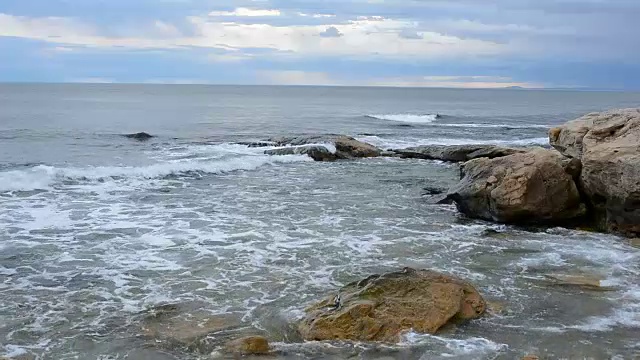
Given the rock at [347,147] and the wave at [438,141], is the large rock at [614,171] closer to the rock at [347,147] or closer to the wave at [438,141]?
the rock at [347,147]

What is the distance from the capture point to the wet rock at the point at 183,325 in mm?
7621

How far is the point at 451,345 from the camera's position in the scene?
7625 millimetres

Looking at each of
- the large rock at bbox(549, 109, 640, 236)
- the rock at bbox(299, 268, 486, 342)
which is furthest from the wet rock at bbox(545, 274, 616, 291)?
the large rock at bbox(549, 109, 640, 236)

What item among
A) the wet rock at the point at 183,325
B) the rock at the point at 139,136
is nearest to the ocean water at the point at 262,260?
the wet rock at the point at 183,325

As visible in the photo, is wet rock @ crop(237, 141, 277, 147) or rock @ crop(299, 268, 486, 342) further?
wet rock @ crop(237, 141, 277, 147)

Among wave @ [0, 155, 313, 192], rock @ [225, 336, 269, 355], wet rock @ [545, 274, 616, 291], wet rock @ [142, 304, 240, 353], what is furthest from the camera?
wave @ [0, 155, 313, 192]

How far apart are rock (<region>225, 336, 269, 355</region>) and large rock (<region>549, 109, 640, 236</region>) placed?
29.4 ft

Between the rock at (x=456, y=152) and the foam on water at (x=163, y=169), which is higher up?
the rock at (x=456, y=152)

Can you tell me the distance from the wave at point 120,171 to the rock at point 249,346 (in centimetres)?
1397

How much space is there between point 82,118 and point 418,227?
4691 cm

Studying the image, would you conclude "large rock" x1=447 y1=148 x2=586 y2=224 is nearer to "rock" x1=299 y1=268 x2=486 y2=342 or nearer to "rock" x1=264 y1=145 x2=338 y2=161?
"rock" x1=299 y1=268 x2=486 y2=342

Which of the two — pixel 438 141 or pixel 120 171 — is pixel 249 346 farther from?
pixel 438 141

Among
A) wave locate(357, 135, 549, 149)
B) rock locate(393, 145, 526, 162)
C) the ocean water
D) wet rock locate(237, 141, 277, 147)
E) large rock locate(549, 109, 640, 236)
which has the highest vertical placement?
large rock locate(549, 109, 640, 236)

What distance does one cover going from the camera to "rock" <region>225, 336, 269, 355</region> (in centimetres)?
725
